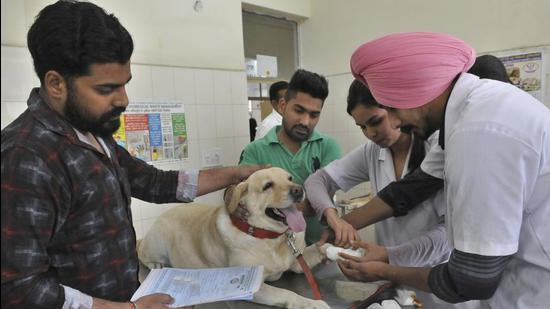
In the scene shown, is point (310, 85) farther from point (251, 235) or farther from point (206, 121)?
point (206, 121)

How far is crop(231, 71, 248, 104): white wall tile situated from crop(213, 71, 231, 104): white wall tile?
0.04 meters

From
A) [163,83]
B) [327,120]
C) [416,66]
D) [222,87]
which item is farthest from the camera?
[327,120]

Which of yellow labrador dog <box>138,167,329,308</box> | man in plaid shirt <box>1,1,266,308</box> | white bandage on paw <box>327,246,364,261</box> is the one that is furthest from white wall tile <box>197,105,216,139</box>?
man in plaid shirt <box>1,1,266,308</box>

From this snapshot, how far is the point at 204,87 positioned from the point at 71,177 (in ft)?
6.92

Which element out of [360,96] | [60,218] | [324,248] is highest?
[360,96]

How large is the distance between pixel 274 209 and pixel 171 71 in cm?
158

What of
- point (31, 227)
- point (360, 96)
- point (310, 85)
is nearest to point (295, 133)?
point (310, 85)

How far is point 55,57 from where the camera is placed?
0.81m

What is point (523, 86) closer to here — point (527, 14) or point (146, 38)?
point (527, 14)

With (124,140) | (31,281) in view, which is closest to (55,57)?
(31,281)

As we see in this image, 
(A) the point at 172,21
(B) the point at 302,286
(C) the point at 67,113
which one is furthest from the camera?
(A) the point at 172,21

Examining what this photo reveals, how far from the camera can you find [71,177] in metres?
0.84

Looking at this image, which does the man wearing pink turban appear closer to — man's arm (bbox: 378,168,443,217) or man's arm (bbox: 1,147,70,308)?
man's arm (bbox: 378,168,443,217)

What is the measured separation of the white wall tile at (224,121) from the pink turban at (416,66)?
2059 millimetres
